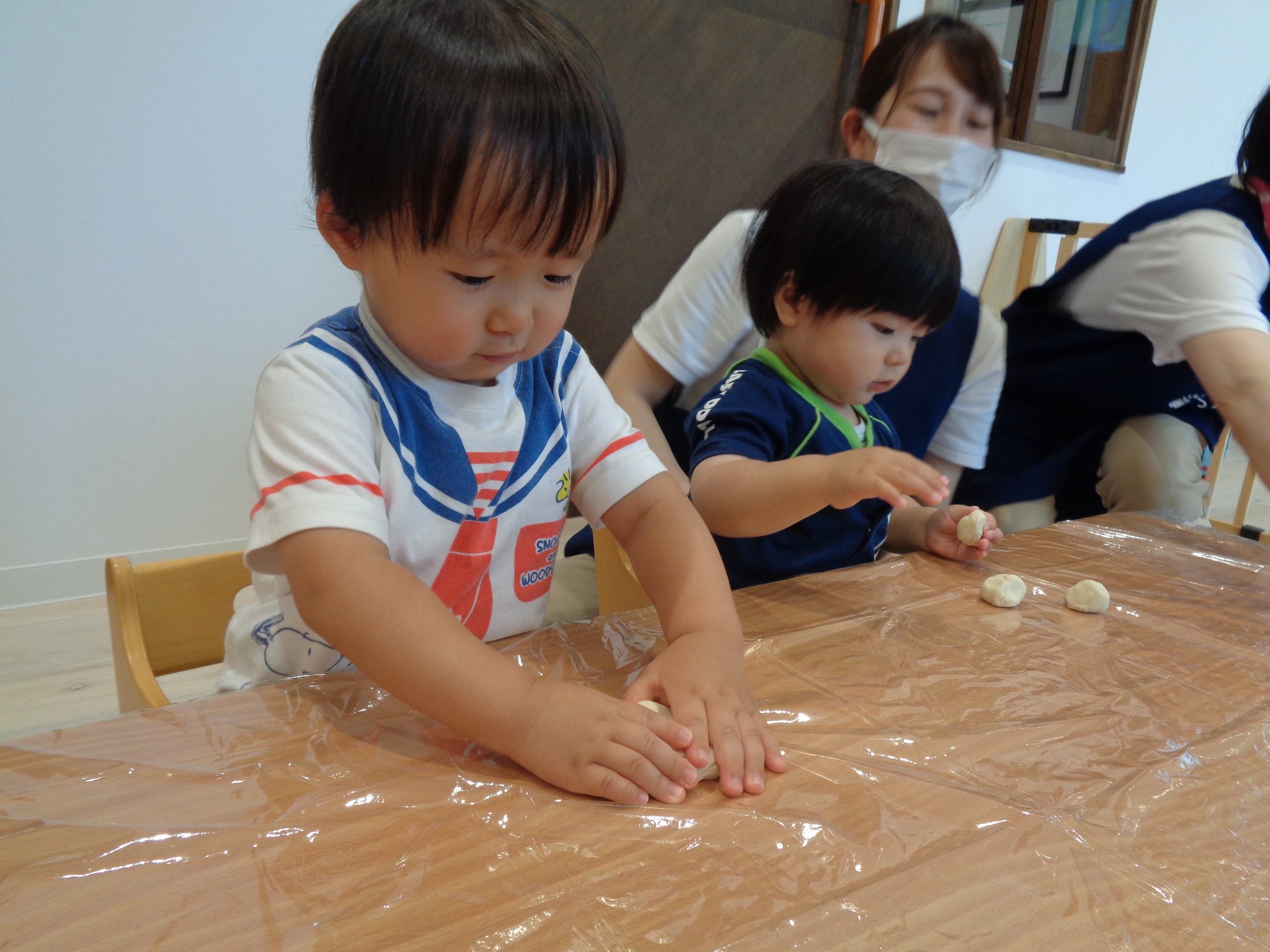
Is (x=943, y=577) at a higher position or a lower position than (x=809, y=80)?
lower

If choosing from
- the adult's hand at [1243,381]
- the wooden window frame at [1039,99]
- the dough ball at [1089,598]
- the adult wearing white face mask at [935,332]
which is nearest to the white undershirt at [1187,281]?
the adult's hand at [1243,381]

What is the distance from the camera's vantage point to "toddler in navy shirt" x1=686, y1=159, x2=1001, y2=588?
2.68 ft

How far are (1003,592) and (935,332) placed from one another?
22.8 inches

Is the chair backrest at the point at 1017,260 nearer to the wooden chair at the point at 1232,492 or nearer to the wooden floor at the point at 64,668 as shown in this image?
the wooden chair at the point at 1232,492

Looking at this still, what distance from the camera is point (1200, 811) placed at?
0.41 meters

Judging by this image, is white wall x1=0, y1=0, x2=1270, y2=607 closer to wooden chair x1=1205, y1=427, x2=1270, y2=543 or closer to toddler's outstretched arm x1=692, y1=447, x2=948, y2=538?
toddler's outstretched arm x1=692, y1=447, x2=948, y2=538

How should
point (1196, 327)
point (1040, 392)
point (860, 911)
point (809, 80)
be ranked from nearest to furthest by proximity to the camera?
point (860, 911) → point (1196, 327) → point (1040, 392) → point (809, 80)

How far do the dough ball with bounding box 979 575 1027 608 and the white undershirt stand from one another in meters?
0.56

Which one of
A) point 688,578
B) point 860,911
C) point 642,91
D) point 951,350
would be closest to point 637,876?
point 860,911

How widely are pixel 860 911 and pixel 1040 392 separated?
3.97 ft

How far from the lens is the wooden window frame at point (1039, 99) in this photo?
94.7 inches

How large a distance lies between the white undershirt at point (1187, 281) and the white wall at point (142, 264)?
1478mm

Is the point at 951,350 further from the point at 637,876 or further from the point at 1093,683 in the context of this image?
the point at 637,876

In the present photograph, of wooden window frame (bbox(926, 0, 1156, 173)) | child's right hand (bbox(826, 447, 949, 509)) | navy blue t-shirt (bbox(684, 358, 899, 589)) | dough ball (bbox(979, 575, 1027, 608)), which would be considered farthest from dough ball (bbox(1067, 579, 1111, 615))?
wooden window frame (bbox(926, 0, 1156, 173))
